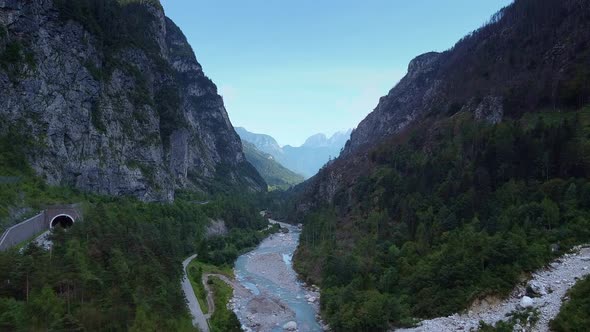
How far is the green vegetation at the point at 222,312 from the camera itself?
44.1 metres

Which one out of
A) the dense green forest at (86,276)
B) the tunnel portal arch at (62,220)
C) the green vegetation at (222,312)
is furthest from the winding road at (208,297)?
the tunnel portal arch at (62,220)

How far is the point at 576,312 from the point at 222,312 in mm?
36422

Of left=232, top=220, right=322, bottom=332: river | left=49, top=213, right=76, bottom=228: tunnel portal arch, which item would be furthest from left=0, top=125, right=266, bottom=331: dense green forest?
left=232, top=220, right=322, bottom=332: river

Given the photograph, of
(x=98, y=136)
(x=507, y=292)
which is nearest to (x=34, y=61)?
(x=98, y=136)

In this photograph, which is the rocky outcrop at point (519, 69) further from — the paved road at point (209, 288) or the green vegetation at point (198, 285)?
the green vegetation at point (198, 285)

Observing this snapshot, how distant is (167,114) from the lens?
14025 cm

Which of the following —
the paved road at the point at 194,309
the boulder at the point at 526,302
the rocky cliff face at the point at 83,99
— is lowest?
the paved road at the point at 194,309

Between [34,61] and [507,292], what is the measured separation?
90.5 meters

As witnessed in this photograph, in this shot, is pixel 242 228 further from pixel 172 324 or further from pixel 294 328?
pixel 172 324

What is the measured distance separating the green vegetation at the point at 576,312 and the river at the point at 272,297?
960 inches

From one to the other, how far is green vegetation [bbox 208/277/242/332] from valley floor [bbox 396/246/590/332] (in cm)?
1697

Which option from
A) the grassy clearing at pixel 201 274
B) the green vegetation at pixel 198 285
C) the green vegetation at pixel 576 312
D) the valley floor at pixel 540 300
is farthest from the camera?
the grassy clearing at pixel 201 274

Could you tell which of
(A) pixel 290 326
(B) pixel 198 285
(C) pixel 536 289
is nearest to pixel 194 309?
(A) pixel 290 326

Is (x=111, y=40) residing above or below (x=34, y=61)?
above
